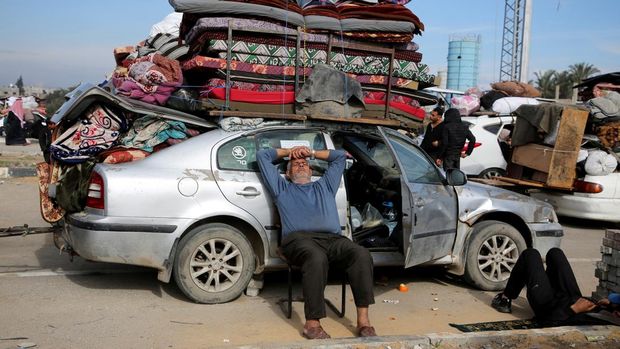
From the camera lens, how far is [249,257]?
17.5 ft

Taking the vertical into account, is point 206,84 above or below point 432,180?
above

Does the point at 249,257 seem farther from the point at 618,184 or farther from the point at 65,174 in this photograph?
the point at 618,184

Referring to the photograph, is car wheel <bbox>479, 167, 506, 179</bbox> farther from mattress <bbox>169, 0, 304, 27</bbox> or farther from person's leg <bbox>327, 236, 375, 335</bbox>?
person's leg <bbox>327, 236, 375, 335</bbox>

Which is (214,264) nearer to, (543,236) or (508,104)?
(543,236)

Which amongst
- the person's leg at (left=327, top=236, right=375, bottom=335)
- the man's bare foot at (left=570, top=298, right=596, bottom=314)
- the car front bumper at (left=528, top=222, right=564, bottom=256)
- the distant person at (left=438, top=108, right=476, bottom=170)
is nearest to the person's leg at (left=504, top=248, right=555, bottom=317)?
the man's bare foot at (left=570, top=298, right=596, bottom=314)

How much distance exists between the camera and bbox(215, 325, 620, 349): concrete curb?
4.18m

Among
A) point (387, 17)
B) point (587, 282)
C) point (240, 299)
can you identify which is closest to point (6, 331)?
point (240, 299)

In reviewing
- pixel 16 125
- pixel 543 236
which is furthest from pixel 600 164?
pixel 16 125

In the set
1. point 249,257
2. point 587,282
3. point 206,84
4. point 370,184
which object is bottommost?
point 587,282

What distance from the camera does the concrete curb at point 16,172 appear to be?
44.5 feet

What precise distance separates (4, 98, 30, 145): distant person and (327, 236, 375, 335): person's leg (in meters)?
18.3

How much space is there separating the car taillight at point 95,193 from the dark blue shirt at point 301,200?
4.27 ft

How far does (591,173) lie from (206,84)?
266 inches

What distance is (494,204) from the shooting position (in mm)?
6188
